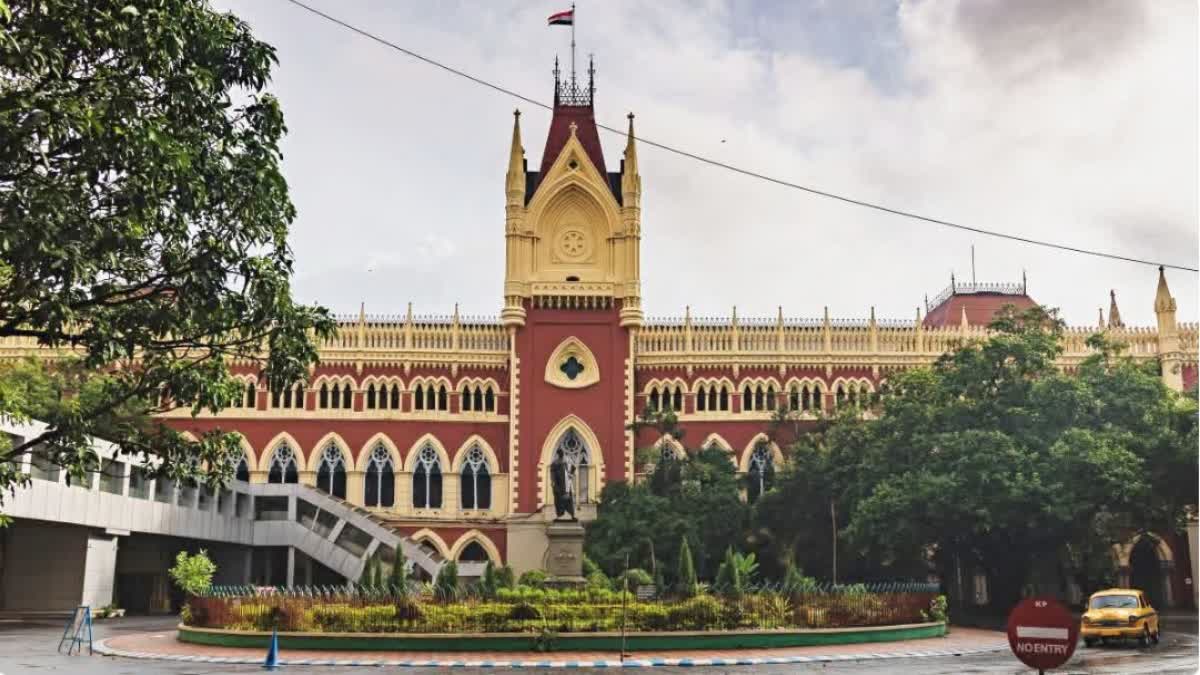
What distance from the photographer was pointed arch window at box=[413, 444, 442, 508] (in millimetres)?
48688

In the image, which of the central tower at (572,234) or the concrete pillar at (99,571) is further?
the central tower at (572,234)

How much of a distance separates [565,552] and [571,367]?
2178 cm

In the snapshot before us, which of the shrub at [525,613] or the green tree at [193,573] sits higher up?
the green tree at [193,573]

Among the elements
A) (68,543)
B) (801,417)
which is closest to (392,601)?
(68,543)

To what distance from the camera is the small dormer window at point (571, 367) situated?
161 feet

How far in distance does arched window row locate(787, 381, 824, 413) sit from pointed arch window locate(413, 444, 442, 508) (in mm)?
14650

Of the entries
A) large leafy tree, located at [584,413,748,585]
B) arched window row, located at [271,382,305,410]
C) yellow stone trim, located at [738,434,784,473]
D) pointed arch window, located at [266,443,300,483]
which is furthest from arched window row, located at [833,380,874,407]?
pointed arch window, located at [266,443,300,483]

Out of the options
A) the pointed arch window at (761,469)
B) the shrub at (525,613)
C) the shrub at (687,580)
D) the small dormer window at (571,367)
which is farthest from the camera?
the pointed arch window at (761,469)

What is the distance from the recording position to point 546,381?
48.7 metres

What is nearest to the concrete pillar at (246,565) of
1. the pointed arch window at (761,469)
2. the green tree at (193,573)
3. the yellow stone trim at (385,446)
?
the yellow stone trim at (385,446)

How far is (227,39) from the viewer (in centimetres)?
1325

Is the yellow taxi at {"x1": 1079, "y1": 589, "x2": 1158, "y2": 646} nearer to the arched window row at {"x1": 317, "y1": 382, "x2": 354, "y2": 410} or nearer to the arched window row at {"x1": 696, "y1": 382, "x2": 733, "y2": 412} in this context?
the arched window row at {"x1": 696, "y1": 382, "x2": 733, "y2": 412}

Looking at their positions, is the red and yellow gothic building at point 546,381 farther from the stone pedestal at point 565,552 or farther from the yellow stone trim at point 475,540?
the stone pedestal at point 565,552

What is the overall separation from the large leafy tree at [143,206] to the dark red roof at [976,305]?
44454 millimetres
